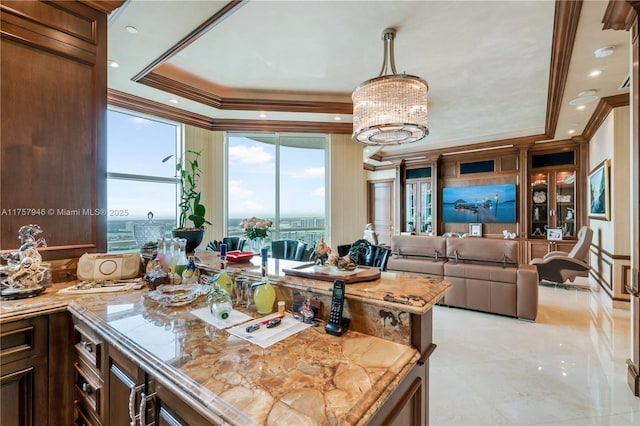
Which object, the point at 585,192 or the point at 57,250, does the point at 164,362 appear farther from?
the point at 585,192

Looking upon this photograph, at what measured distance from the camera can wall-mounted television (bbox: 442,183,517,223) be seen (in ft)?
21.8

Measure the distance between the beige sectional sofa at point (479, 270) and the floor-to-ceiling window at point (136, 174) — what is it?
3.70 metres

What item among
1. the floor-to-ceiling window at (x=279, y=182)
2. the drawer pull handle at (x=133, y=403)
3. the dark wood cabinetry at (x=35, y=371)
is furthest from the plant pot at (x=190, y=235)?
the floor-to-ceiling window at (x=279, y=182)

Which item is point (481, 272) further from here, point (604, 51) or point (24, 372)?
point (24, 372)

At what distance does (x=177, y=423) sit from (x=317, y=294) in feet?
2.26

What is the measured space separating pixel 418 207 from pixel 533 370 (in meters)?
5.74

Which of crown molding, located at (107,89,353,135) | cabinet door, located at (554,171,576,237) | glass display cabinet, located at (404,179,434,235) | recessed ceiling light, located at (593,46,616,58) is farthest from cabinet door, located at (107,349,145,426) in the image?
cabinet door, located at (554,171,576,237)

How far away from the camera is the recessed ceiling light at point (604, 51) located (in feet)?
8.58

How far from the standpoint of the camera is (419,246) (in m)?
4.26

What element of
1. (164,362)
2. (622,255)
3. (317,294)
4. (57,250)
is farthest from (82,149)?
(622,255)

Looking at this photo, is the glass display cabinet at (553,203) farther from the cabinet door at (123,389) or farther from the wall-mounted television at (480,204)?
the cabinet door at (123,389)

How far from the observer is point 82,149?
6.68ft

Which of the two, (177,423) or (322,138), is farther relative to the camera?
(322,138)

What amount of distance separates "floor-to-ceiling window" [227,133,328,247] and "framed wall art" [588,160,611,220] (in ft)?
14.3
